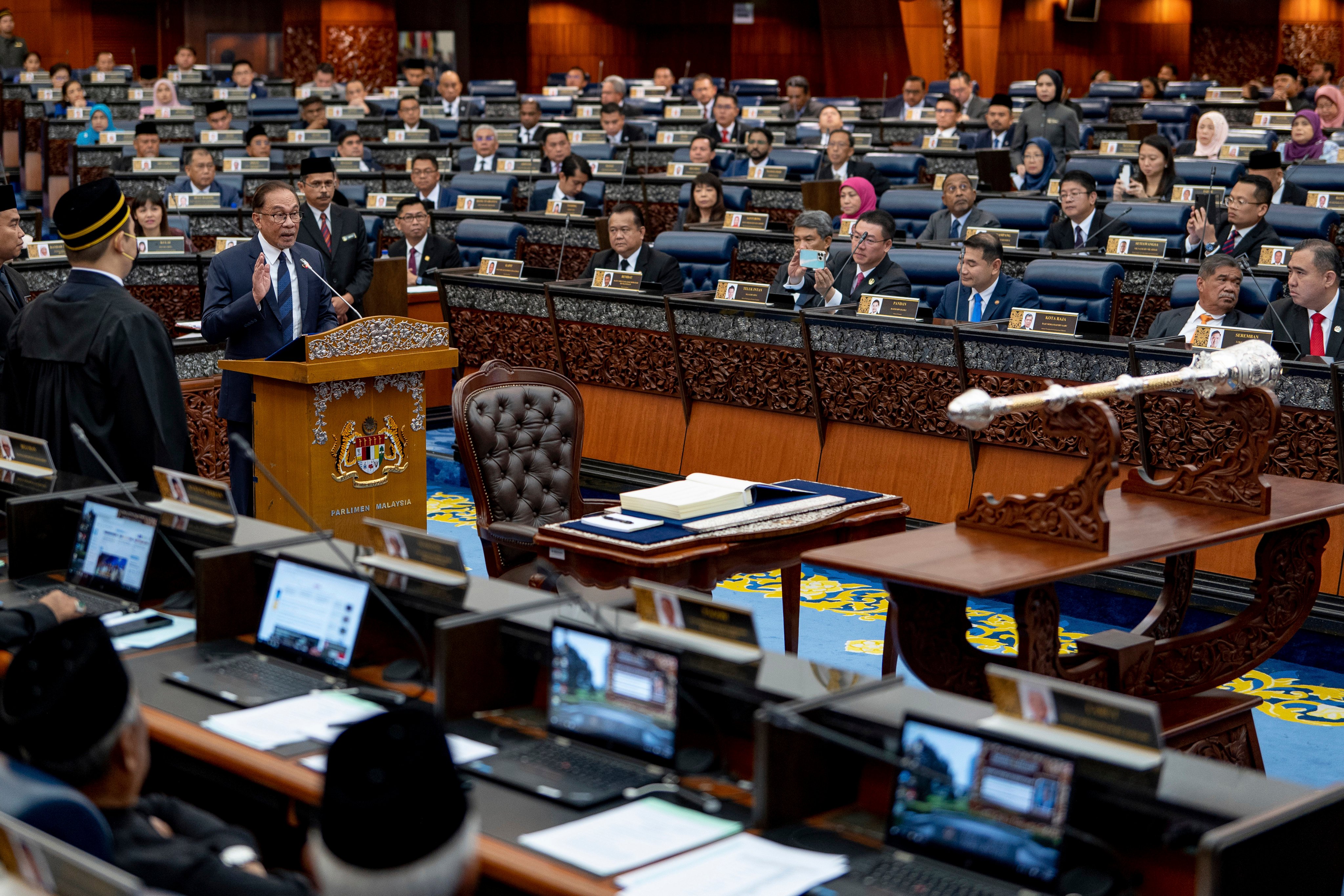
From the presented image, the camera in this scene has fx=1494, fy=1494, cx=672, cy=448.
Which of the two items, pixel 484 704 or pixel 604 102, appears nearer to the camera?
pixel 484 704

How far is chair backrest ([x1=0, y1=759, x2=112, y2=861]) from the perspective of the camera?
A: 1.79 meters

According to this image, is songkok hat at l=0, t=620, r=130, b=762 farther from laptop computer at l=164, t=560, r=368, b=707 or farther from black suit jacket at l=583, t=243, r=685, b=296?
black suit jacket at l=583, t=243, r=685, b=296

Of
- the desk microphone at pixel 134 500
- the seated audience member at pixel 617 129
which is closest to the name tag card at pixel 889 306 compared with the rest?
the desk microphone at pixel 134 500

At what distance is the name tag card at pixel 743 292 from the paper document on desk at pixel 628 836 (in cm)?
416

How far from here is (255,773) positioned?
8.07ft

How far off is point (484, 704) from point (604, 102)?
13780mm

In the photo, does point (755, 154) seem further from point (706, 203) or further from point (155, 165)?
point (155, 165)

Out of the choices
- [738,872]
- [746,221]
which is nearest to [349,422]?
[738,872]

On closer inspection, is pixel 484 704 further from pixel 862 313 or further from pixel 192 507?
pixel 862 313

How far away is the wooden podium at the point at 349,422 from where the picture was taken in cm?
487

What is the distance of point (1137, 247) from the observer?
724cm

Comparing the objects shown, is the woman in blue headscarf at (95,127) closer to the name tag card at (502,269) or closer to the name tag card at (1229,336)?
the name tag card at (502,269)

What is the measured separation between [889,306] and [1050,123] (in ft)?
26.0

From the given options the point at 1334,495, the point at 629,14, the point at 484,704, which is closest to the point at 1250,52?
the point at 629,14
